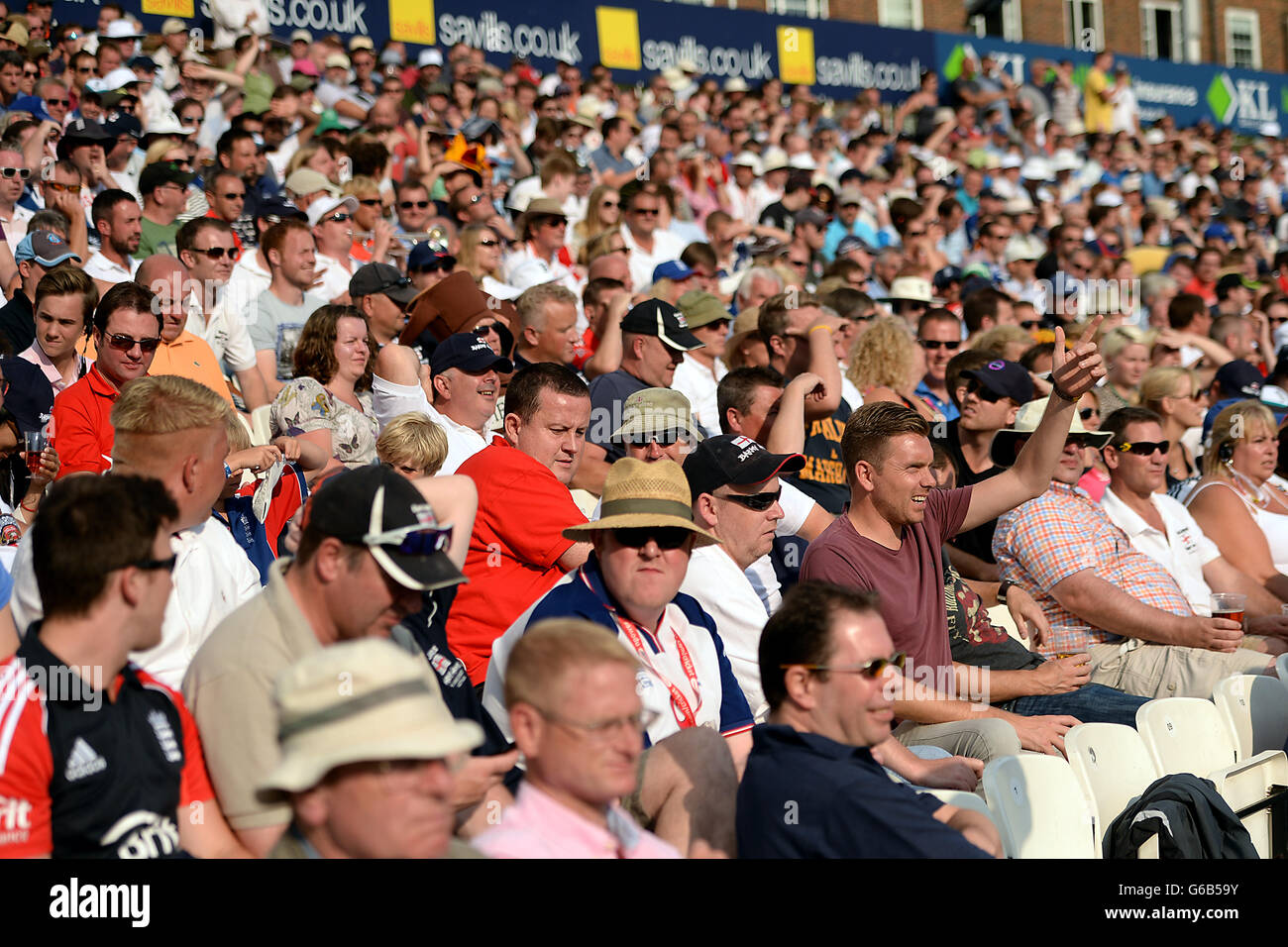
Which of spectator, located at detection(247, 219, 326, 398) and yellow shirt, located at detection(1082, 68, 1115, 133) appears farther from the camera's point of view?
yellow shirt, located at detection(1082, 68, 1115, 133)

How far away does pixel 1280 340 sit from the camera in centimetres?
1138

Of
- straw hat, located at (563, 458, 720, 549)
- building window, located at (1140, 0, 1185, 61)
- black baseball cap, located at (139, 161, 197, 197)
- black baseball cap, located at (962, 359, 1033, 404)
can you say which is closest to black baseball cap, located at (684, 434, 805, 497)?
straw hat, located at (563, 458, 720, 549)

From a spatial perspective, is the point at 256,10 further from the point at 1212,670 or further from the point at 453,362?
the point at 1212,670

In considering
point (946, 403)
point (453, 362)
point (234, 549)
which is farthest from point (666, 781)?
point (946, 403)

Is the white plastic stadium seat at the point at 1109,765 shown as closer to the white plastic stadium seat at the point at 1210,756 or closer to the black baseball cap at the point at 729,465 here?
the white plastic stadium seat at the point at 1210,756

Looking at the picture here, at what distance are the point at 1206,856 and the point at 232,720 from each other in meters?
2.79

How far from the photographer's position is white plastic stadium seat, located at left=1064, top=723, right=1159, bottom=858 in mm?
4066

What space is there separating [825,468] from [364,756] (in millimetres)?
4366

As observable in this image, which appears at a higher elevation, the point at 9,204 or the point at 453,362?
the point at 9,204

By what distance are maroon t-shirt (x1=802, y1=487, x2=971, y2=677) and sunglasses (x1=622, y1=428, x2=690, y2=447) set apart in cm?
91

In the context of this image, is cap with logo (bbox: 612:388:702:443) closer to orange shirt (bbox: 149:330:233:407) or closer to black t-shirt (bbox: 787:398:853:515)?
black t-shirt (bbox: 787:398:853:515)

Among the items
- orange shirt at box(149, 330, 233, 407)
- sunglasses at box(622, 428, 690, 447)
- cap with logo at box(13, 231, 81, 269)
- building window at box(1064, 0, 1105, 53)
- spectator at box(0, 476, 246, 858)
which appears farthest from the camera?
building window at box(1064, 0, 1105, 53)

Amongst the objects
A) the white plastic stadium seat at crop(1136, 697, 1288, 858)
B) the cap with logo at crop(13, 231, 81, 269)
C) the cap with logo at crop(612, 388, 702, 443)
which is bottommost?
the white plastic stadium seat at crop(1136, 697, 1288, 858)

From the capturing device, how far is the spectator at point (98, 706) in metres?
2.38
